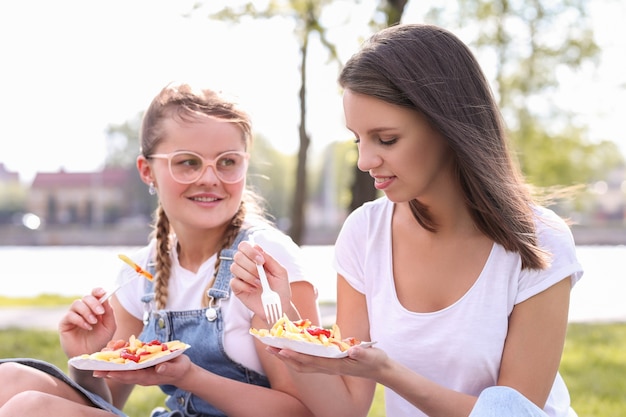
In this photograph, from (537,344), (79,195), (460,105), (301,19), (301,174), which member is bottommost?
(79,195)

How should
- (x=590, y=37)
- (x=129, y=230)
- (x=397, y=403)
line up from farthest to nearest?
(x=129, y=230)
(x=590, y=37)
(x=397, y=403)

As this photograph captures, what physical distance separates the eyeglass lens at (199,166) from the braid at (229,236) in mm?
162

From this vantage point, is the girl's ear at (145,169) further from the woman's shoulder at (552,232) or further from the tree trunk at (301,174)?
the tree trunk at (301,174)

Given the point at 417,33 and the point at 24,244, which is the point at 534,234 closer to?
the point at 417,33

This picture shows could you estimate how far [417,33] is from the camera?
2.44 metres

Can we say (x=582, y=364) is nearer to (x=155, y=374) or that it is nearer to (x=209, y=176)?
(x=209, y=176)

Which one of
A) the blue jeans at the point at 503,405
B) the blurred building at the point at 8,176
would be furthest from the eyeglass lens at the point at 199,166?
the blurred building at the point at 8,176

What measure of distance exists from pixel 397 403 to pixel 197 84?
51.1 inches

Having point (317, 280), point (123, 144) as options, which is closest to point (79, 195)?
point (123, 144)

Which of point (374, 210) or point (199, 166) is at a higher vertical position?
point (199, 166)

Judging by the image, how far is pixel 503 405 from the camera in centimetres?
203

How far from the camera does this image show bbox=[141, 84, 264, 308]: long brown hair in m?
2.88

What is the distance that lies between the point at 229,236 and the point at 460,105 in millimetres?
960

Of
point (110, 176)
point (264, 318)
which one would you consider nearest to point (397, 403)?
point (264, 318)
